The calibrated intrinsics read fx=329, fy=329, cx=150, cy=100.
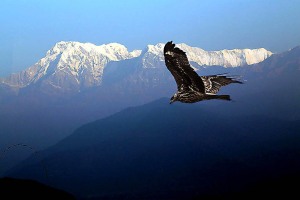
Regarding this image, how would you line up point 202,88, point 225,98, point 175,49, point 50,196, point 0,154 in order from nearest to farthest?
point 225,98 < point 202,88 < point 175,49 < point 0,154 < point 50,196

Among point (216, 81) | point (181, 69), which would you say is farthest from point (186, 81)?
point (216, 81)

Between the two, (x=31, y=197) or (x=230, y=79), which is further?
(x=31, y=197)

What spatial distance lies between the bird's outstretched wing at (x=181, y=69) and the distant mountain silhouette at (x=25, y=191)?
14.2 m

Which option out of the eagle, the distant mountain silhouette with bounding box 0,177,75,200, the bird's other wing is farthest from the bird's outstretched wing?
the distant mountain silhouette with bounding box 0,177,75,200

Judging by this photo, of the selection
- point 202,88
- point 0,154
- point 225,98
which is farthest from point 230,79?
point 0,154

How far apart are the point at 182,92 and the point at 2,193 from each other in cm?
1496

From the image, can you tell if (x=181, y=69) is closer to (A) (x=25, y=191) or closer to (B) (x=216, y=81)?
(B) (x=216, y=81)

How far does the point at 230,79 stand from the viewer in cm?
1242

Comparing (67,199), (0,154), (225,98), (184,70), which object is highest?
(184,70)

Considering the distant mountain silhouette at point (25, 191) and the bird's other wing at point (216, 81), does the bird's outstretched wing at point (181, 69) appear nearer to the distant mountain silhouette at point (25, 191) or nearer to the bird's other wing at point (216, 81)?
the bird's other wing at point (216, 81)

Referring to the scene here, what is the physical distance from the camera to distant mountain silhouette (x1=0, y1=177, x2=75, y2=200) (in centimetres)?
2043

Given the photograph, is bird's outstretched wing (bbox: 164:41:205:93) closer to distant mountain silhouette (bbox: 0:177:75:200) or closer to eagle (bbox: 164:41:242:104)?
eagle (bbox: 164:41:242:104)

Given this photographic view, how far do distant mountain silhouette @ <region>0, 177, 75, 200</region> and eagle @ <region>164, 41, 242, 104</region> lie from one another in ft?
46.4

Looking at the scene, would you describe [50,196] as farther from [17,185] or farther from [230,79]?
[230,79]
